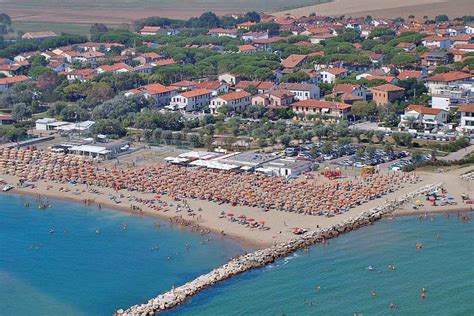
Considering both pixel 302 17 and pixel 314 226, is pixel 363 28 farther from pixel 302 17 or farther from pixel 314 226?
pixel 314 226

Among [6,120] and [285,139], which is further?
[6,120]

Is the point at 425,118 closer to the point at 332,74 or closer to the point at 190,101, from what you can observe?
the point at 332,74

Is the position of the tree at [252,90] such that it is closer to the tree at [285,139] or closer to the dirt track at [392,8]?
the tree at [285,139]

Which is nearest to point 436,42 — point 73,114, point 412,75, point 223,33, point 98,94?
point 412,75

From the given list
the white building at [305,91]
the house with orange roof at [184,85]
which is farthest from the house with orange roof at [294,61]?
the white building at [305,91]

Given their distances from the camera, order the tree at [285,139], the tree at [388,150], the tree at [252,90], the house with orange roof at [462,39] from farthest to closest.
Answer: the house with orange roof at [462,39] → the tree at [252,90] → the tree at [285,139] → the tree at [388,150]
